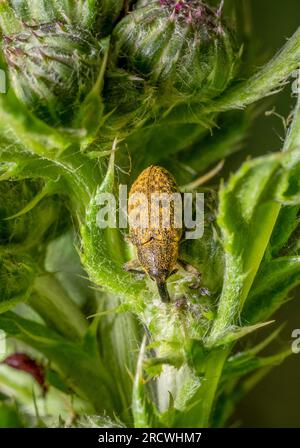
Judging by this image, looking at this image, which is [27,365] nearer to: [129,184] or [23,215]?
[23,215]

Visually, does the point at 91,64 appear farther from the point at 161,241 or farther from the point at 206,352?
the point at 206,352

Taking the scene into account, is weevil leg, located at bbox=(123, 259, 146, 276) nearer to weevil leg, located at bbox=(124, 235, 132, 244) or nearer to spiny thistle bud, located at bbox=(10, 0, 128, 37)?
weevil leg, located at bbox=(124, 235, 132, 244)

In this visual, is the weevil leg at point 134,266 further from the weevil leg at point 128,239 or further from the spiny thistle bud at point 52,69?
the spiny thistle bud at point 52,69

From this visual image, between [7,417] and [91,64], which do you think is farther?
[7,417]

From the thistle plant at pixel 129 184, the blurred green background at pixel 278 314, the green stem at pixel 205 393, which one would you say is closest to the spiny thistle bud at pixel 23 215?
the thistle plant at pixel 129 184

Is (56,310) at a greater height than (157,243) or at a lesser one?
lesser

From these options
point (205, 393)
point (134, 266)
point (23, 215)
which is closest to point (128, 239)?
point (134, 266)
